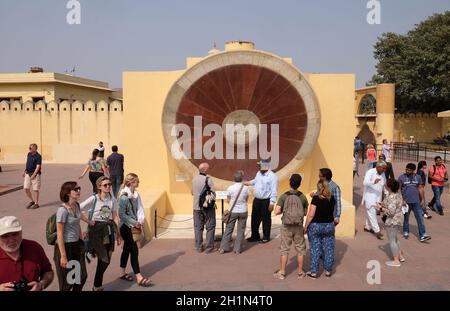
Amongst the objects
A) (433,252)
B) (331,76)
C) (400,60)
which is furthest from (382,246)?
(400,60)

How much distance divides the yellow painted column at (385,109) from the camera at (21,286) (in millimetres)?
25368

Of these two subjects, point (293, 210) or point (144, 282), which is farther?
point (293, 210)

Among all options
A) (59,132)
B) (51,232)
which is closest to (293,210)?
(51,232)

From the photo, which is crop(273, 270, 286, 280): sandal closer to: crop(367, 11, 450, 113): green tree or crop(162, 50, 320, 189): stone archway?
crop(162, 50, 320, 189): stone archway

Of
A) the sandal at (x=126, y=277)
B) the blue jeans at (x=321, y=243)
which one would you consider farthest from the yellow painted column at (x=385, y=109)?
the sandal at (x=126, y=277)

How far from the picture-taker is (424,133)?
35.7 m

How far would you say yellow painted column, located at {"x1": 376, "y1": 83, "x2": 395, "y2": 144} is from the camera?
25.6 metres

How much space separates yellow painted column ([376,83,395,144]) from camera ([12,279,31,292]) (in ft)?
83.2

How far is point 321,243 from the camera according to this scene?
5.88m

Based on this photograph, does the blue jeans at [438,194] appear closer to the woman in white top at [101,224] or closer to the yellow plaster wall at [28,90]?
the woman in white top at [101,224]

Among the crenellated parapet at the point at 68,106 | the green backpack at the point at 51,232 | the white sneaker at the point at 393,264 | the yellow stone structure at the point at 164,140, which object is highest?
the crenellated parapet at the point at 68,106

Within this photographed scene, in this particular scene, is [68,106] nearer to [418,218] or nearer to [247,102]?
[247,102]

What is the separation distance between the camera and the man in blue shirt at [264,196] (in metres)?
7.27

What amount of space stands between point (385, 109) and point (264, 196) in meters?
20.7
